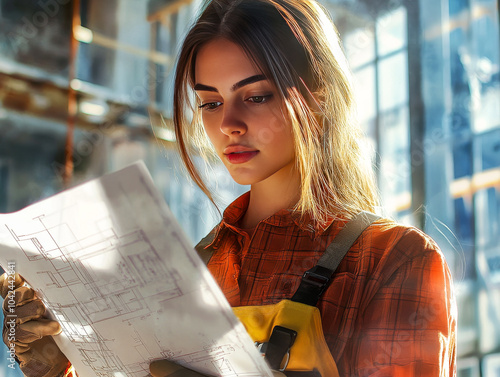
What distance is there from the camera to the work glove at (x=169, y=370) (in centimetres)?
50

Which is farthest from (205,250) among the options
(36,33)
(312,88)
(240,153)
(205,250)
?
(36,33)

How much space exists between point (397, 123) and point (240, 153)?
1391 millimetres

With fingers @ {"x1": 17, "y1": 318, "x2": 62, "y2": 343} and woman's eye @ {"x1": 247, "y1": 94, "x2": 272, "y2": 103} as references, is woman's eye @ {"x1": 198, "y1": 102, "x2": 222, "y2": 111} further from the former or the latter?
fingers @ {"x1": 17, "y1": 318, "x2": 62, "y2": 343}

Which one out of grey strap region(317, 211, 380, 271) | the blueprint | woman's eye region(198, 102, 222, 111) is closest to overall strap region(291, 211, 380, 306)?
grey strap region(317, 211, 380, 271)

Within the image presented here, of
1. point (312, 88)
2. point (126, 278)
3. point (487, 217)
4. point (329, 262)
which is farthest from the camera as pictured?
point (487, 217)

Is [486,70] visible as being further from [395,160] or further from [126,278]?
[126,278]

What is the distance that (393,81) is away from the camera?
6.36ft

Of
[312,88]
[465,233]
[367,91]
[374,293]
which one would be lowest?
[465,233]

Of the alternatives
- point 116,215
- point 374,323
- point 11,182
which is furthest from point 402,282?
point 11,182

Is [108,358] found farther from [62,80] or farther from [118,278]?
[62,80]

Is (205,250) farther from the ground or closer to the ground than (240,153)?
closer to the ground

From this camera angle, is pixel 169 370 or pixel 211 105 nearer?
pixel 169 370

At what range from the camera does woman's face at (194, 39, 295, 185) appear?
0.66 m

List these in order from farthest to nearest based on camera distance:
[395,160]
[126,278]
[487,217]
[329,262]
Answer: [395,160] → [487,217] → [329,262] → [126,278]
